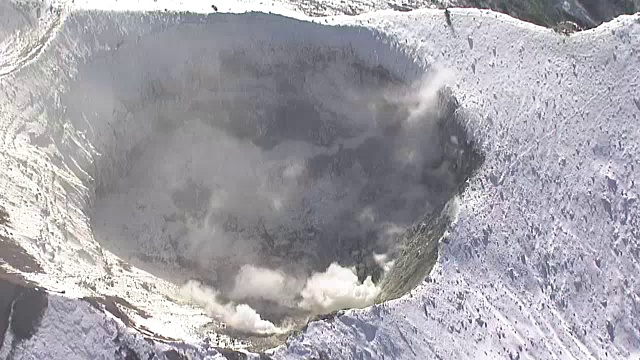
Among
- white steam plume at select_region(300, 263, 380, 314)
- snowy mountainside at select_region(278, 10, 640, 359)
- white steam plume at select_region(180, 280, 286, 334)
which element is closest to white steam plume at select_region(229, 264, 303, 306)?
white steam plume at select_region(300, 263, 380, 314)

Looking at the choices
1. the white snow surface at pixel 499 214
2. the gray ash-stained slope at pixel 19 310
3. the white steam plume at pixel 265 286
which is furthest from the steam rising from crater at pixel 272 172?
the gray ash-stained slope at pixel 19 310

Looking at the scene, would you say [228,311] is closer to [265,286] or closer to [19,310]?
[265,286]

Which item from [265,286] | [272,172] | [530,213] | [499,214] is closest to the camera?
[499,214]

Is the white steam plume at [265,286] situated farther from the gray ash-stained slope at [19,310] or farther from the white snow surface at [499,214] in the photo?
the gray ash-stained slope at [19,310]

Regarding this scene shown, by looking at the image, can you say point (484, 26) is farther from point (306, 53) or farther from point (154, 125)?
point (154, 125)

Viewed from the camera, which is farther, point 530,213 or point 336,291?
point 336,291

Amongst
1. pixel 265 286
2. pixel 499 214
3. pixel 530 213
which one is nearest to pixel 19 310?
pixel 265 286

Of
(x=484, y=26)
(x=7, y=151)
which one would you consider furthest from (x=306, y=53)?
(x=7, y=151)

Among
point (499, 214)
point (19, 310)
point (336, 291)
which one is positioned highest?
point (499, 214)
